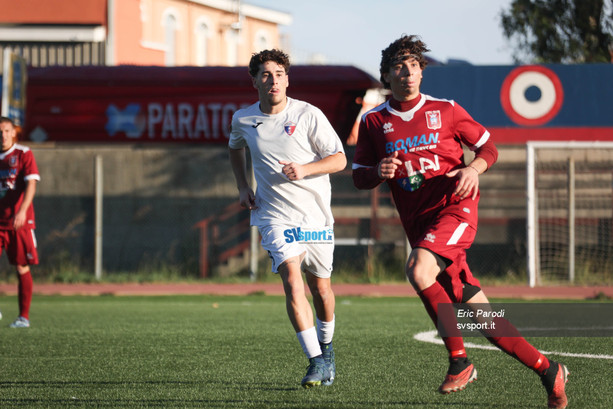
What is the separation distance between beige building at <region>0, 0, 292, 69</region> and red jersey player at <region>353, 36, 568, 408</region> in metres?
23.9

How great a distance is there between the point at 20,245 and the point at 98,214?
7.65 meters

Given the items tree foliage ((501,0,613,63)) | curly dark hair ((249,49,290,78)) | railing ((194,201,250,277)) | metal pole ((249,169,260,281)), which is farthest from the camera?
tree foliage ((501,0,613,63))

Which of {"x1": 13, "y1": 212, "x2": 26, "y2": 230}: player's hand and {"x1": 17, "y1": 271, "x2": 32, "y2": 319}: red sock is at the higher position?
{"x1": 13, "y1": 212, "x2": 26, "y2": 230}: player's hand

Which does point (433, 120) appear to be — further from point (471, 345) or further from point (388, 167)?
point (471, 345)

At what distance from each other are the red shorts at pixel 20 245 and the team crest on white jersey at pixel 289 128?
196 inches

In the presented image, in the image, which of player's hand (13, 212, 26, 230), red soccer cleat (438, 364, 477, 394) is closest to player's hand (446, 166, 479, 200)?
red soccer cleat (438, 364, 477, 394)

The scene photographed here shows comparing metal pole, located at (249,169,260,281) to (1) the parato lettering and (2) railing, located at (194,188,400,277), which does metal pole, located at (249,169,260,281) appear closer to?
(2) railing, located at (194,188,400,277)

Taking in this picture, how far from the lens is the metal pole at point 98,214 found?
1756 cm

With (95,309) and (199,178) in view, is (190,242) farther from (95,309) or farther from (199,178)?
(95,309)

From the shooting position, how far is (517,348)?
5227mm

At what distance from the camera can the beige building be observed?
91.4 feet

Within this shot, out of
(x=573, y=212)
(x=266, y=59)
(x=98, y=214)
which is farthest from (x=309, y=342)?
(x=98, y=214)

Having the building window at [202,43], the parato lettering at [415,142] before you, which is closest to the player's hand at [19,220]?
the parato lettering at [415,142]

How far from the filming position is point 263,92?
6.34 metres
